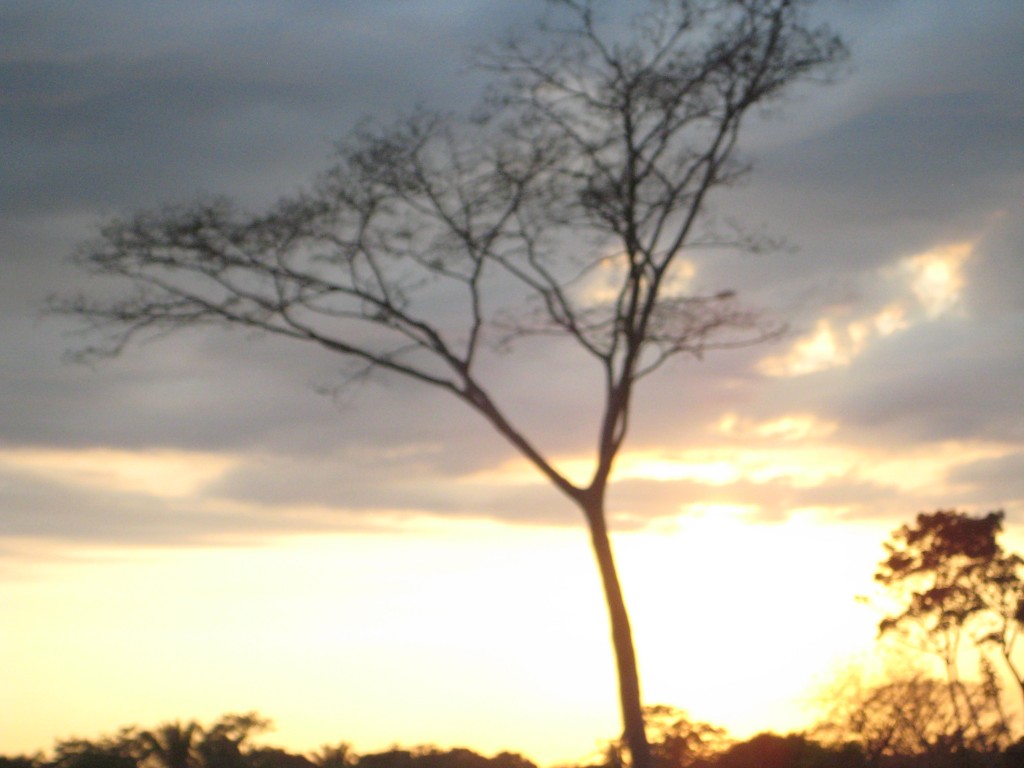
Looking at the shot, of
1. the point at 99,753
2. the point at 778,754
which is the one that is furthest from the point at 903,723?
the point at 99,753

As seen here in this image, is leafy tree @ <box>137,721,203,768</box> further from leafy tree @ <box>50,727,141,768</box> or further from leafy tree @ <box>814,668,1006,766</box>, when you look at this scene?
leafy tree @ <box>814,668,1006,766</box>

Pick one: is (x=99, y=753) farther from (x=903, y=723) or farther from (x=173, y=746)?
(x=903, y=723)

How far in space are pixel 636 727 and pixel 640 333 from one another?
4.48 metres

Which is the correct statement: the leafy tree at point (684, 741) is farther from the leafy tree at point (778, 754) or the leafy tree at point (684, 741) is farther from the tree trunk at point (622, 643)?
the tree trunk at point (622, 643)

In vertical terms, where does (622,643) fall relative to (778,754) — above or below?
above

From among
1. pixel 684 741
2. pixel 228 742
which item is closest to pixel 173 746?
pixel 228 742

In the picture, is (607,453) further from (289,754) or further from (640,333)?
(289,754)

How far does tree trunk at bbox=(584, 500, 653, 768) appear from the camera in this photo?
12562 millimetres

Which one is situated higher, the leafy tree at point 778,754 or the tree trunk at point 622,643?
the tree trunk at point 622,643

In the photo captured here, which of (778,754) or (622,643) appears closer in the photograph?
(622,643)

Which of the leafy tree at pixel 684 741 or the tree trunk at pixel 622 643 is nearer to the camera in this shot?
the tree trunk at pixel 622 643

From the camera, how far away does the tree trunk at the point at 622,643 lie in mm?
12562

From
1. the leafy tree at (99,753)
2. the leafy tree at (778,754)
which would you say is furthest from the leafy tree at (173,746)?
the leafy tree at (778,754)

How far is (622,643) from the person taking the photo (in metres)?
13.0
